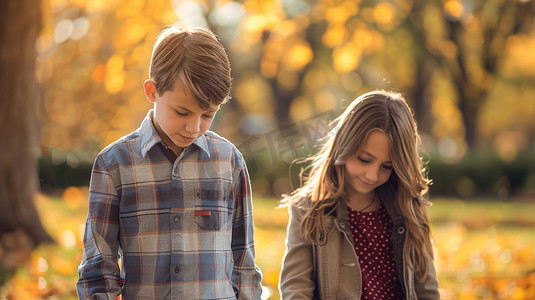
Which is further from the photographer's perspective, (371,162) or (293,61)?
(293,61)

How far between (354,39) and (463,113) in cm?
1373

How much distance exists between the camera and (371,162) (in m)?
2.83

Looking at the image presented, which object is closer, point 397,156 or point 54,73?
point 397,156

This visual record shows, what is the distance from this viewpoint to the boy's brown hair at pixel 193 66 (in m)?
2.15

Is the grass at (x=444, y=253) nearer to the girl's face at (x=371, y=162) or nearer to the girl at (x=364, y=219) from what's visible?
the girl at (x=364, y=219)

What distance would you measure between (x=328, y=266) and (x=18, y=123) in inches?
174

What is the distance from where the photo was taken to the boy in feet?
7.09

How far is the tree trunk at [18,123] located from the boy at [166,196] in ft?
14.0

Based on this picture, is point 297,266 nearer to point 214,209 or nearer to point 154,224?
point 214,209

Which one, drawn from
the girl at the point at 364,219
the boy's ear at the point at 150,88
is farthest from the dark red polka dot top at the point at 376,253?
the boy's ear at the point at 150,88

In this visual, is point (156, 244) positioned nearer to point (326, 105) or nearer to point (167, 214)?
point (167, 214)

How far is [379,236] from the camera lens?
9.71ft

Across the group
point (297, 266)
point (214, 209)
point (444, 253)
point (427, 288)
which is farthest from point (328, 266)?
point (444, 253)

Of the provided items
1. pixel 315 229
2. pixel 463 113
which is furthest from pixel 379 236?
pixel 463 113
